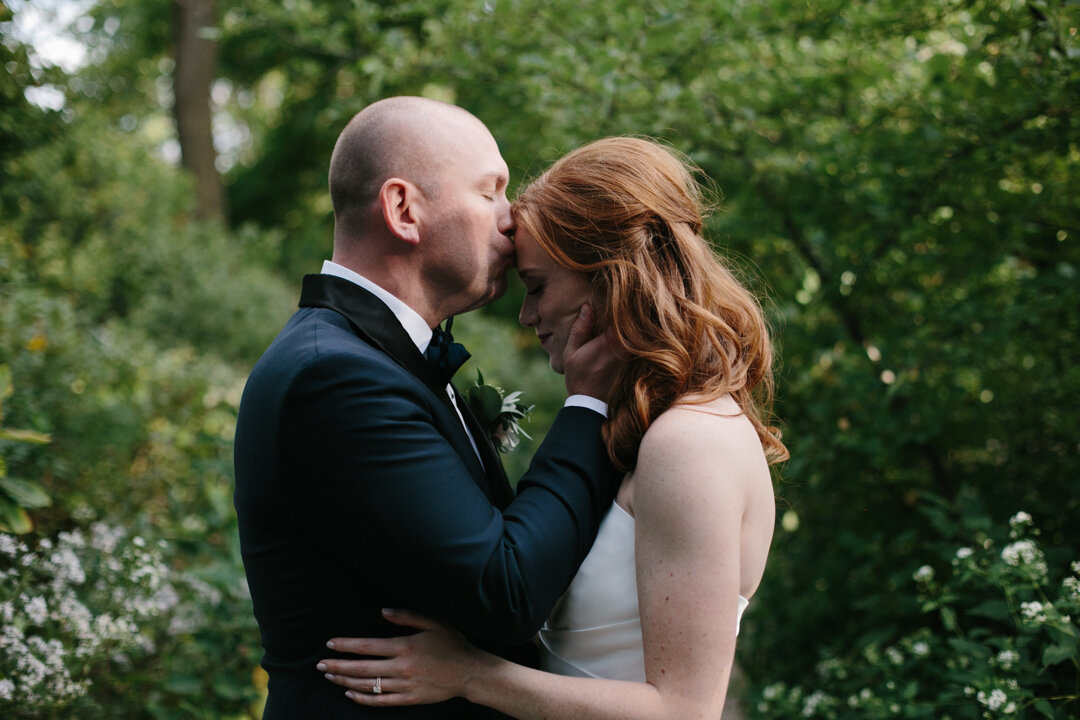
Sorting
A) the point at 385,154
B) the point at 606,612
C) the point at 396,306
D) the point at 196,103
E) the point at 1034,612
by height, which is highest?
the point at 385,154

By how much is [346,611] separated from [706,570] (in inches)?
31.6

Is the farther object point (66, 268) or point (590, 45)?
point (66, 268)

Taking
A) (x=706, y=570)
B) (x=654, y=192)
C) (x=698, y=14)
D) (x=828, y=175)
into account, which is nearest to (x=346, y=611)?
(x=706, y=570)

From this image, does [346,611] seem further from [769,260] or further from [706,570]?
[769,260]

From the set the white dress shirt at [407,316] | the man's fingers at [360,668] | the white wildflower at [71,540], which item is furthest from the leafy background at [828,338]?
the man's fingers at [360,668]

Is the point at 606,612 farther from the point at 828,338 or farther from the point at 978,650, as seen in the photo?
the point at 828,338

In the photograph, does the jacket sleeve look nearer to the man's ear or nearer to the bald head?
the man's ear

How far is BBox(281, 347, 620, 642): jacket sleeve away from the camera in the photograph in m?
1.59

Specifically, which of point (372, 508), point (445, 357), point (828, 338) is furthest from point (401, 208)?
point (828, 338)

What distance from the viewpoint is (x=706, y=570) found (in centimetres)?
178

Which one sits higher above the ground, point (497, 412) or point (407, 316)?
point (407, 316)

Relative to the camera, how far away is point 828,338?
391cm

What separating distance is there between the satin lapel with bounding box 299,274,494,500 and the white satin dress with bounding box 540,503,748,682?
34 centimetres

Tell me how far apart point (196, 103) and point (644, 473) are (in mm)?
13415
